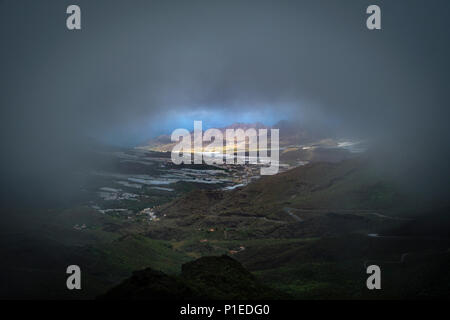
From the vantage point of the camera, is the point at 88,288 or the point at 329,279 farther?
the point at 329,279

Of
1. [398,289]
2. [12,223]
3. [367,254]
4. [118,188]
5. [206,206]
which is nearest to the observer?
[398,289]

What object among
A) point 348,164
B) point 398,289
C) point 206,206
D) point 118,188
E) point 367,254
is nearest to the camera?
point 398,289
